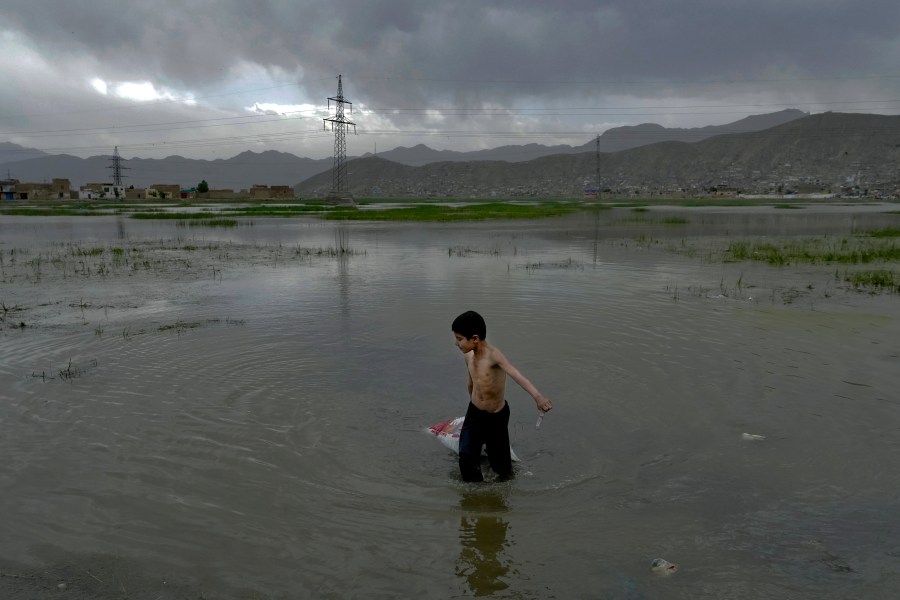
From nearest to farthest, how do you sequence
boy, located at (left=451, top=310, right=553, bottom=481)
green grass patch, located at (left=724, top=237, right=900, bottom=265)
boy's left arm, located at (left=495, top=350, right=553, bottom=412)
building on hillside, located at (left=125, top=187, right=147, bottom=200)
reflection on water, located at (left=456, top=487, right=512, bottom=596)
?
reflection on water, located at (left=456, top=487, right=512, bottom=596)
boy's left arm, located at (left=495, top=350, right=553, bottom=412)
boy, located at (left=451, top=310, right=553, bottom=481)
green grass patch, located at (left=724, top=237, right=900, bottom=265)
building on hillside, located at (left=125, top=187, right=147, bottom=200)

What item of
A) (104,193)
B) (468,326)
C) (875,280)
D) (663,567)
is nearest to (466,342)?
(468,326)

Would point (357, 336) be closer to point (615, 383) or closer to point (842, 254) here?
point (615, 383)

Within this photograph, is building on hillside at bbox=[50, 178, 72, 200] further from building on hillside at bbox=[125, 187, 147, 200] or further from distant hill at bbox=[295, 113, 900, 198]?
distant hill at bbox=[295, 113, 900, 198]

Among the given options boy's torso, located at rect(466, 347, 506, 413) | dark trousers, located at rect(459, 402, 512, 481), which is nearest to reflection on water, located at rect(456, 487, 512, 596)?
dark trousers, located at rect(459, 402, 512, 481)

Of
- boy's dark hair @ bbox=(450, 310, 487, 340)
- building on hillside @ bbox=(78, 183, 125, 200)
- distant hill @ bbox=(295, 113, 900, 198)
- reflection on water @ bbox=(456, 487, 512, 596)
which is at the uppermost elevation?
distant hill @ bbox=(295, 113, 900, 198)

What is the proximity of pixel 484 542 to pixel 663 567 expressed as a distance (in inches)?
47.6

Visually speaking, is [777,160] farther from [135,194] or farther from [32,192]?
[32,192]

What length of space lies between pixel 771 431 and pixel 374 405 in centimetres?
423

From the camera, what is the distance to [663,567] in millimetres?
4043

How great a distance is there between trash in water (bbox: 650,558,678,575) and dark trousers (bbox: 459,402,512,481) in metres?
1.61

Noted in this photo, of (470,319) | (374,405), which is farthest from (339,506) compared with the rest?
(374,405)

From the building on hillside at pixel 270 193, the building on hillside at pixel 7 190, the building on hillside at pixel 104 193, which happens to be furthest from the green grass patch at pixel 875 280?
the building on hillside at pixel 7 190

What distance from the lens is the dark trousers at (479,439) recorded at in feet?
17.4

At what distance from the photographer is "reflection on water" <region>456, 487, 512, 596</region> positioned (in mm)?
4016
